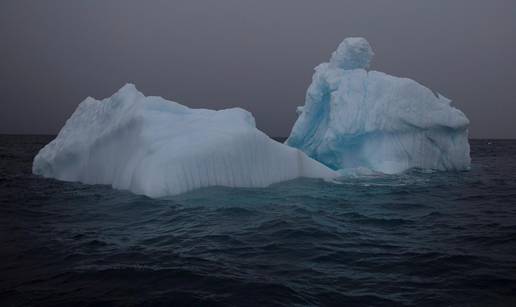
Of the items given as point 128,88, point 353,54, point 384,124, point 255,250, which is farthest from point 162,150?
point 353,54

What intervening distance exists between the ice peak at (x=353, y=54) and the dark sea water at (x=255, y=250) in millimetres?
10035

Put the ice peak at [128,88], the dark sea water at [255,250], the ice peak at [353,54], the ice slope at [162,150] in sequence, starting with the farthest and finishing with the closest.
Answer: the ice peak at [353,54] → the ice peak at [128,88] → the ice slope at [162,150] → the dark sea water at [255,250]

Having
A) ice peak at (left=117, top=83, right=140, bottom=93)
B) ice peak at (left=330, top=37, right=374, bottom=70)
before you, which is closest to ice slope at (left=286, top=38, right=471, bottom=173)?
ice peak at (left=330, top=37, right=374, bottom=70)

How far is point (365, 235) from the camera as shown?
600 centimetres

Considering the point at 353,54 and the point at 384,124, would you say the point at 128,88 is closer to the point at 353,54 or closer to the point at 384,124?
the point at 384,124

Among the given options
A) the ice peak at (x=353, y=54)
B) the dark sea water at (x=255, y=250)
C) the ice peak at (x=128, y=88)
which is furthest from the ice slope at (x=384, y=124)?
the ice peak at (x=128, y=88)

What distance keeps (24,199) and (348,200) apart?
7769mm

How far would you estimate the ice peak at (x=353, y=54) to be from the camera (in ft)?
57.9

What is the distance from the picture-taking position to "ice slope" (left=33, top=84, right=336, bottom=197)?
9336 millimetres

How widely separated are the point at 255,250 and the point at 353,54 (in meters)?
14.7

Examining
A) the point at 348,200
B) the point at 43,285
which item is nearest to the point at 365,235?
the point at 348,200

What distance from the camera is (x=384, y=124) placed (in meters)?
15.3

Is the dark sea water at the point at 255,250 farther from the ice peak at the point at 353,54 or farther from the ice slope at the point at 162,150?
the ice peak at the point at 353,54

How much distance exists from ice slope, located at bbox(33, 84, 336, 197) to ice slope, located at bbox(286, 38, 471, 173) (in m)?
3.76
